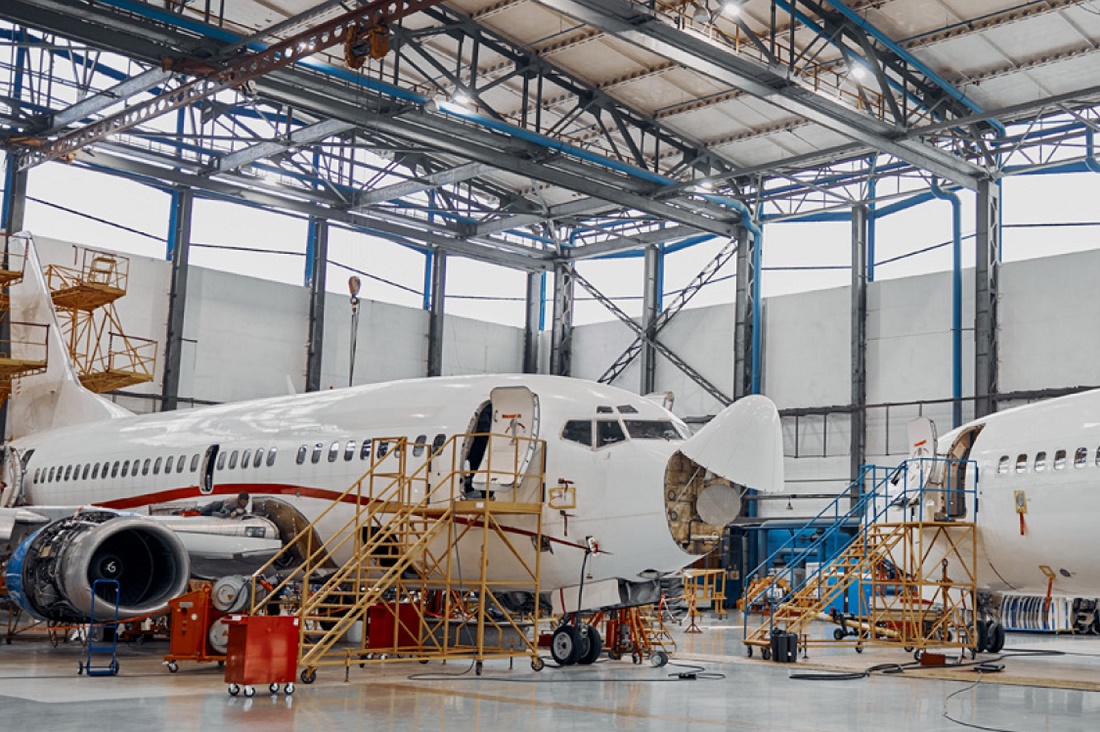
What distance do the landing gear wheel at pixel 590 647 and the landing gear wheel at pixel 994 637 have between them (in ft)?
28.0

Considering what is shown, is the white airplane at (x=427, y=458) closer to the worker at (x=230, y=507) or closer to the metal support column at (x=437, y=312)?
the worker at (x=230, y=507)

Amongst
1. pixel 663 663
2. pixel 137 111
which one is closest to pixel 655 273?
pixel 137 111

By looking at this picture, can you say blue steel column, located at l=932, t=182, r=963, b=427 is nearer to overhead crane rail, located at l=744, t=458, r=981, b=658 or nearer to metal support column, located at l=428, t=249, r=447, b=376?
overhead crane rail, located at l=744, t=458, r=981, b=658

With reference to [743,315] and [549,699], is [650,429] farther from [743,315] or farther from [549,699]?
[743,315]

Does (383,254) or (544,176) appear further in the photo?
(383,254)

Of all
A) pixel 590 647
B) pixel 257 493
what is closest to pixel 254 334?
pixel 257 493

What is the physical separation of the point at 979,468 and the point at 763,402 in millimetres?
6032

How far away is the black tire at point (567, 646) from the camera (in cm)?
1739

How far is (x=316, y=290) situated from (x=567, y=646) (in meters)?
28.1

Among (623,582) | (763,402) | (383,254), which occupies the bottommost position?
(623,582)

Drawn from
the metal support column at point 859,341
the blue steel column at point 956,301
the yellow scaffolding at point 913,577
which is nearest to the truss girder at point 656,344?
the metal support column at point 859,341

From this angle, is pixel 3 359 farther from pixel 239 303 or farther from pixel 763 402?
pixel 763 402

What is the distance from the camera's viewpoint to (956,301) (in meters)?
36.7

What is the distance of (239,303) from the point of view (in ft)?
136
